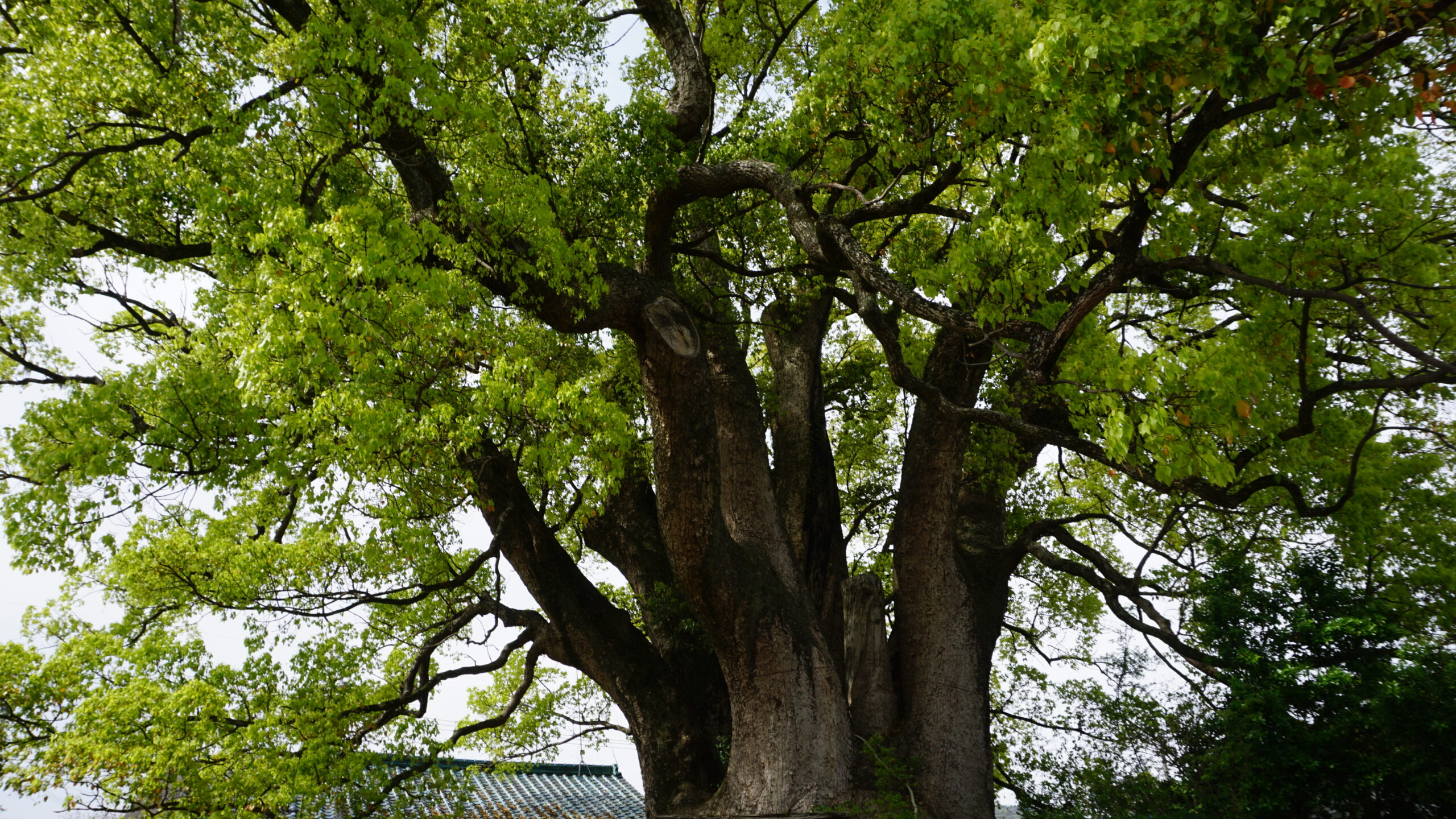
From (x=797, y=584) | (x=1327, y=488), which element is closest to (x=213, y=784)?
(x=797, y=584)

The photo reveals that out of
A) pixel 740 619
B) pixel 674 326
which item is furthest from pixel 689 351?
pixel 740 619

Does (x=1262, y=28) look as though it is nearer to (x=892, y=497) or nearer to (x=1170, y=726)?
(x=1170, y=726)

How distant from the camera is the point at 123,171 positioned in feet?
24.4

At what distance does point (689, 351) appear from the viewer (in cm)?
679

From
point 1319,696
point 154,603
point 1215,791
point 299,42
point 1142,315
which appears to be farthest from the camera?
point 1142,315

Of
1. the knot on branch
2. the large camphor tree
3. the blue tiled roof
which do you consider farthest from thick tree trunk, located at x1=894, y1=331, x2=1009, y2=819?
the blue tiled roof

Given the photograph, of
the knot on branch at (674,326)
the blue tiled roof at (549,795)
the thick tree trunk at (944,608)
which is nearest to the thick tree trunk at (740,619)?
the knot on branch at (674,326)

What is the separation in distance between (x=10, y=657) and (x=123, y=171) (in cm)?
400

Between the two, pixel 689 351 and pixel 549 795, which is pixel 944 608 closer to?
pixel 689 351

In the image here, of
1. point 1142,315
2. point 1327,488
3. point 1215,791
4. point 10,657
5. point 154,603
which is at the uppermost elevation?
point 1142,315

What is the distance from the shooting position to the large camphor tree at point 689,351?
540cm

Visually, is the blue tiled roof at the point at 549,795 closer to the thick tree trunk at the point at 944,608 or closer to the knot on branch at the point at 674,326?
the thick tree trunk at the point at 944,608

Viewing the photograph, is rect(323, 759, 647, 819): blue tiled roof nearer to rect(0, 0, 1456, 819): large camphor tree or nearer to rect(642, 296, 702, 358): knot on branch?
rect(0, 0, 1456, 819): large camphor tree

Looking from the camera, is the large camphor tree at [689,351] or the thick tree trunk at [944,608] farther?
the thick tree trunk at [944,608]
